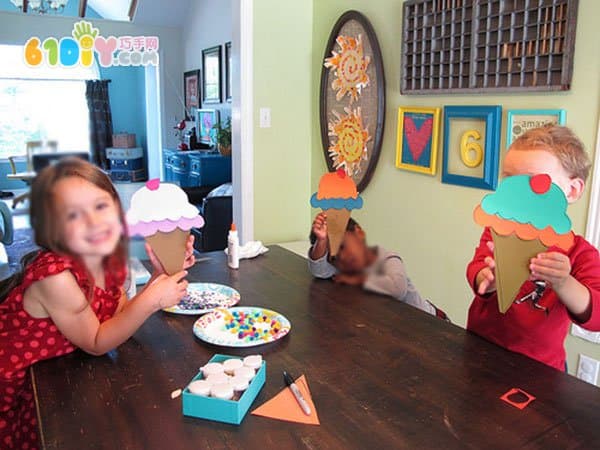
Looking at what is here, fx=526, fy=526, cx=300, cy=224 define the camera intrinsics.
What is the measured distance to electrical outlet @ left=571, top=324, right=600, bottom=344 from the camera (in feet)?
5.72

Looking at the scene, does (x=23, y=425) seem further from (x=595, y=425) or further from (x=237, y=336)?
(x=595, y=425)

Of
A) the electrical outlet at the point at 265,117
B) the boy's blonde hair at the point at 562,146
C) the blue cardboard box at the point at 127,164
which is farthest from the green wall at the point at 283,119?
the blue cardboard box at the point at 127,164

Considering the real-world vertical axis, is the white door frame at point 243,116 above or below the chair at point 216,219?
above

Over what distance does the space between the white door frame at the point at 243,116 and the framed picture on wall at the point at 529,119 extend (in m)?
1.50

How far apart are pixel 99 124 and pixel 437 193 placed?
2.06 meters

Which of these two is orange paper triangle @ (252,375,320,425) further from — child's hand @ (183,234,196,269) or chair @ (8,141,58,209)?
chair @ (8,141,58,209)

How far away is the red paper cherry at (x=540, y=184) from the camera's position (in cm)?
71

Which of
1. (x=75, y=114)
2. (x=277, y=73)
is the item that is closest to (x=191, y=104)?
(x=277, y=73)

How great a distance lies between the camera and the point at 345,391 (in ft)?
3.14

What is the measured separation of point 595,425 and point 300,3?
2.70 metres

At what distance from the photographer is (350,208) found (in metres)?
0.68

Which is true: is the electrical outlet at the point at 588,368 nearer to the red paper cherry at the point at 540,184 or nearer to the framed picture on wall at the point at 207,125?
the red paper cherry at the point at 540,184

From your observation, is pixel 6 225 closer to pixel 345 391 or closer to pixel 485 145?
pixel 345 391

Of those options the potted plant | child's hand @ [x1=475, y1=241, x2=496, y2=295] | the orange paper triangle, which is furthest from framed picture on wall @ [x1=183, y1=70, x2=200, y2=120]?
the orange paper triangle
